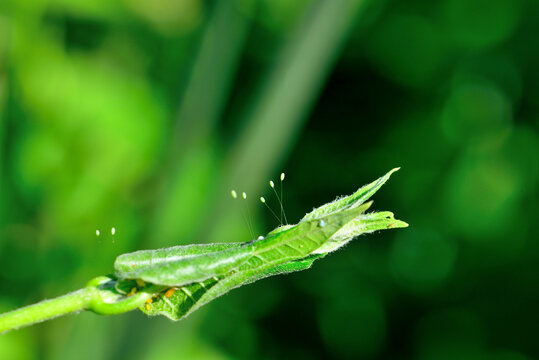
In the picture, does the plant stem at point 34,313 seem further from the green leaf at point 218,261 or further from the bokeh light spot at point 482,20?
the bokeh light spot at point 482,20

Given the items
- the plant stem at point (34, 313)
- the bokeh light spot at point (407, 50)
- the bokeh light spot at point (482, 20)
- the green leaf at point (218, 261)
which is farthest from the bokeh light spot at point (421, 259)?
the plant stem at point (34, 313)

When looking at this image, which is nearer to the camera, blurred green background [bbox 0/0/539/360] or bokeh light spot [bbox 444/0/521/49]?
blurred green background [bbox 0/0/539/360]

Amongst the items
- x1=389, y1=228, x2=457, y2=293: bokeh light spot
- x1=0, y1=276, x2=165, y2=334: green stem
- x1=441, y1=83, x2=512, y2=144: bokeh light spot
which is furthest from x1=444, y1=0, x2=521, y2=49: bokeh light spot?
x1=0, y1=276, x2=165, y2=334: green stem

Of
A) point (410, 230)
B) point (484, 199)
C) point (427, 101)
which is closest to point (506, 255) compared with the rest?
point (484, 199)

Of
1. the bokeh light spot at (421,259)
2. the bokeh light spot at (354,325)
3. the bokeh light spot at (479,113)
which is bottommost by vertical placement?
the bokeh light spot at (354,325)

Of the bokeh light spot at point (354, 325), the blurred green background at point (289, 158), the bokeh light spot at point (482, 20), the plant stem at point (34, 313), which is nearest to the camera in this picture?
the plant stem at point (34, 313)

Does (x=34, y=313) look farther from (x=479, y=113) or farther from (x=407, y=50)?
(x=479, y=113)

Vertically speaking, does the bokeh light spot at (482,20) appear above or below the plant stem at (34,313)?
above

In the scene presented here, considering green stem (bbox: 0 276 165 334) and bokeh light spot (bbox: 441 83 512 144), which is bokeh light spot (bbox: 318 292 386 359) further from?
green stem (bbox: 0 276 165 334)

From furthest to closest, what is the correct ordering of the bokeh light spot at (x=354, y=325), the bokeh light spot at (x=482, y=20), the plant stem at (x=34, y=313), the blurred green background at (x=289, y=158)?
the bokeh light spot at (x=482, y=20), the bokeh light spot at (x=354, y=325), the blurred green background at (x=289, y=158), the plant stem at (x=34, y=313)
